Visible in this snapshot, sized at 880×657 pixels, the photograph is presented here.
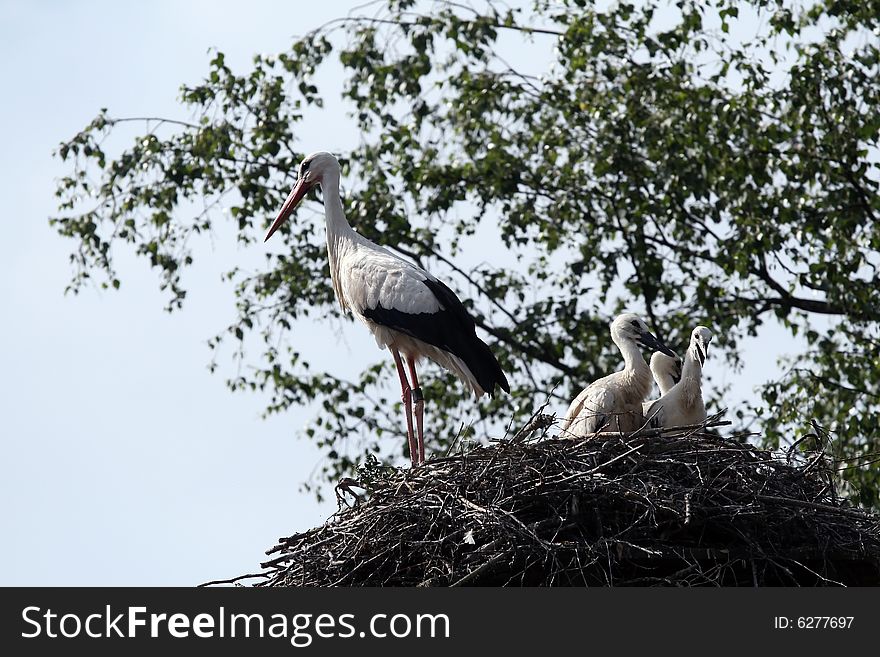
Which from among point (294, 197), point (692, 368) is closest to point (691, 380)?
point (692, 368)

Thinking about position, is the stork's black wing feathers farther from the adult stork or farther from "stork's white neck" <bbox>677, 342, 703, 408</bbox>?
"stork's white neck" <bbox>677, 342, 703, 408</bbox>

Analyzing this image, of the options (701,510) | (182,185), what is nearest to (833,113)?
(182,185)

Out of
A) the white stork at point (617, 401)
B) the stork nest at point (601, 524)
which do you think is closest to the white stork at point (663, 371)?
the white stork at point (617, 401)

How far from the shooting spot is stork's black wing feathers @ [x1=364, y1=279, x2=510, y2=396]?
8.38 metres

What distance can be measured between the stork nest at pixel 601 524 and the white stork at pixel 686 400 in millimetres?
1200

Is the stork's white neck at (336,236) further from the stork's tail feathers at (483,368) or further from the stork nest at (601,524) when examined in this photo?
the stork nest at (601,524)

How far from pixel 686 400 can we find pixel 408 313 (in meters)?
1.44

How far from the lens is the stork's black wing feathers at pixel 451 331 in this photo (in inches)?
330

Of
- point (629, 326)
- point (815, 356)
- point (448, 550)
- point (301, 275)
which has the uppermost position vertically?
point (301, 275)

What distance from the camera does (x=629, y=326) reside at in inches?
354

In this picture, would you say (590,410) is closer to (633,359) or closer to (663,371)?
(633,359)
